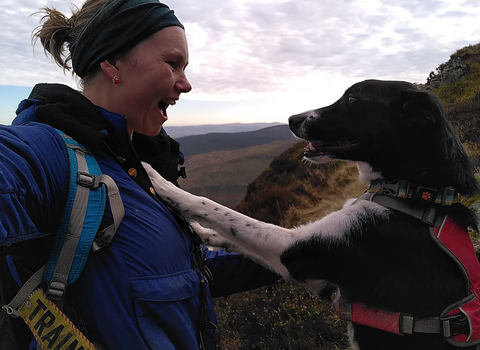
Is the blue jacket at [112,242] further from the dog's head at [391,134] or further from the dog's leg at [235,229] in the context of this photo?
the dog's head at [391,134]

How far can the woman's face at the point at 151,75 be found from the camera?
1564 millimetres

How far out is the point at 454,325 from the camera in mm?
1861

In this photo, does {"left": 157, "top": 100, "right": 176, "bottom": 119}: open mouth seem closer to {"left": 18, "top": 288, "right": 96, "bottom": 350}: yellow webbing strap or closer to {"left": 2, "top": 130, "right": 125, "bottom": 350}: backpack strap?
{"left": 2, "top": 130, "right": 125, "bottom": 350}: backpack strap

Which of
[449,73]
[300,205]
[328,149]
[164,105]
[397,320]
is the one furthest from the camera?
[449,73]

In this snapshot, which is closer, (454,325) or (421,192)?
(454,325)

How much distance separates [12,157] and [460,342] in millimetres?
2301

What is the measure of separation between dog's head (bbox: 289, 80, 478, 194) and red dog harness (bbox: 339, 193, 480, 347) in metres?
0.33

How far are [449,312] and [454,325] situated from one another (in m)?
0.07

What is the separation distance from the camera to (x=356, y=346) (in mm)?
2229

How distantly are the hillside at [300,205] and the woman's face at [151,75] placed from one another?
3.64 m

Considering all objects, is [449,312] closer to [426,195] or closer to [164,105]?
[426,195]

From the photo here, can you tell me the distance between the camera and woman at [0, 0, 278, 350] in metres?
1.13

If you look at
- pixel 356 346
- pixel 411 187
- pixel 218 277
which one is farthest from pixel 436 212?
pixel 218 277

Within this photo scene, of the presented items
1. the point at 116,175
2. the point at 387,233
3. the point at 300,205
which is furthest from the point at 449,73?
the point at 116,175
